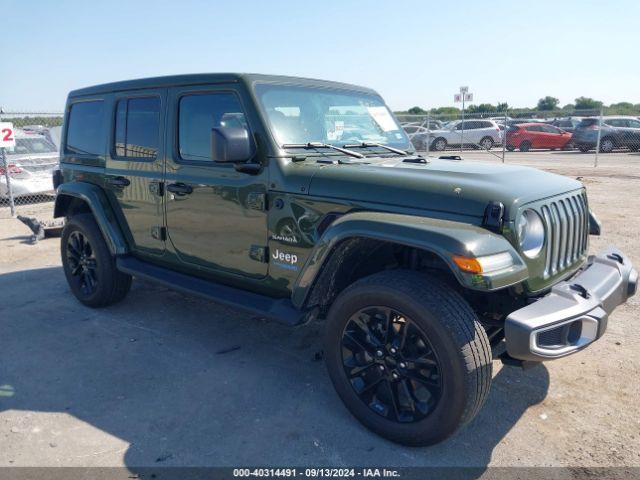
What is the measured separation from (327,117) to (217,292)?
4.91 ft

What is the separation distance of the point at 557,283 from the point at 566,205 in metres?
0.51

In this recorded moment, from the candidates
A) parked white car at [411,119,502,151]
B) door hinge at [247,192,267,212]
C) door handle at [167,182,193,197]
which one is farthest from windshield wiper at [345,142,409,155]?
parked white car at [411,119,502,151]

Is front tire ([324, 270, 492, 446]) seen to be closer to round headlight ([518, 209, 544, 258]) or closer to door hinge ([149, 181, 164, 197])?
round headlight ([518, 209, 544, 258])

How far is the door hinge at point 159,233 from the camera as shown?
415 cm

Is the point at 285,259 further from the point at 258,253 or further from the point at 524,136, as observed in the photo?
the point at 524,136

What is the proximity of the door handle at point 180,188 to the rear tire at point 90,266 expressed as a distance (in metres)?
1.18

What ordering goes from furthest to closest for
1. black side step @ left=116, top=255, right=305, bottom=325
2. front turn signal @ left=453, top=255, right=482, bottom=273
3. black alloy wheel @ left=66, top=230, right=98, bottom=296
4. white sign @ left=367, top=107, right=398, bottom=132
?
1. black alloy wheel @ left=66, top=230, right=98, bottom=296
2. white sign @ left=367, top=107, right=398, bottom=132
3. black side step @ left=116, top=255, right=305, bottom=325
4. front turn signal @ left=453, top=255, right=482, bottom=273

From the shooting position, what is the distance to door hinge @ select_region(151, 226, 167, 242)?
4.15 meters

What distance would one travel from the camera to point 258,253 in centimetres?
349

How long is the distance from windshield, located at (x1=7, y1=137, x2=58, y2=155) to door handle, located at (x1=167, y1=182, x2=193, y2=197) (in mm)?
9132

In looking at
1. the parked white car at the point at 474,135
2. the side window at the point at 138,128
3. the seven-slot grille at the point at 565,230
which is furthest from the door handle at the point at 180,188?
the parked white car at the point at 474,135

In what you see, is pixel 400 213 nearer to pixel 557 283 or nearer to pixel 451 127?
pixel 557 283

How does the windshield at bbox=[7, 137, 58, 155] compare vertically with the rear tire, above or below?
above

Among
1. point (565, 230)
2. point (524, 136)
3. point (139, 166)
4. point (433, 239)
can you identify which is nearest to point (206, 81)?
point (139, 166)
